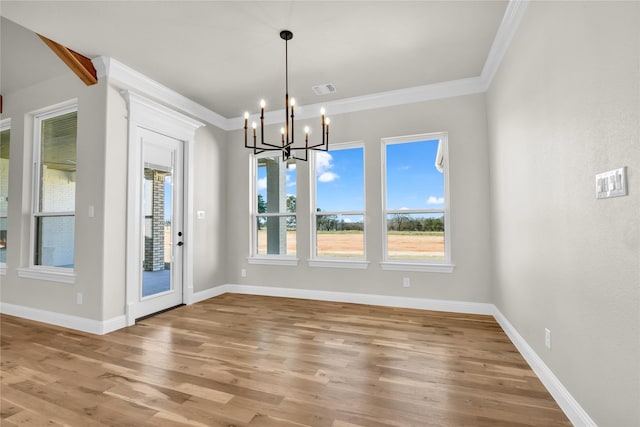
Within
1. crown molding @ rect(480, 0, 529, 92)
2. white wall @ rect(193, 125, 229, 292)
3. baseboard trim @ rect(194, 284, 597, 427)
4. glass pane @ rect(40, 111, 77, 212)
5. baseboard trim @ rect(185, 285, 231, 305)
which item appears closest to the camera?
baseboard trim @ rect(194, 284, 597, 427)

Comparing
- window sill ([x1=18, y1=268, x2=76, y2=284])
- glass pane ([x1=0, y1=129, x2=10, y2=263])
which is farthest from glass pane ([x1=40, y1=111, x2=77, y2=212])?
glass pane ([x1=0, y1=129, x2=10, y2=263])

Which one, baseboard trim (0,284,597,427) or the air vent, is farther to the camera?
the air vent

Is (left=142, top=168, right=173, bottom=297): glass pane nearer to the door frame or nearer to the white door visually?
the white door

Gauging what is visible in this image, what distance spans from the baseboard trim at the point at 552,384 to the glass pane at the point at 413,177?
71.0 inches

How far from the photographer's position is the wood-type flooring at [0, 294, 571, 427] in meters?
1.85

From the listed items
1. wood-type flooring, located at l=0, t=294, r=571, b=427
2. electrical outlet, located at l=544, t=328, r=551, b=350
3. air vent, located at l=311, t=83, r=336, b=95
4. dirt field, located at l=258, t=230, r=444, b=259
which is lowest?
wood-type flooring, located at l=0, t=294, r=571, b=427

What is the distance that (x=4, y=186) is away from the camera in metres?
4.54

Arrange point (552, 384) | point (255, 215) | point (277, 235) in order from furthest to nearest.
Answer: point (255, 215)
point (277, 235)
point (552, 384)

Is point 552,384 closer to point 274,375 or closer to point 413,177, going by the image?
point 274,375

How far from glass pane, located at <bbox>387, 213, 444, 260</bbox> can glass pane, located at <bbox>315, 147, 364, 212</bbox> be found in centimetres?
57

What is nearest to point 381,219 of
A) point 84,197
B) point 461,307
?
point 461,307

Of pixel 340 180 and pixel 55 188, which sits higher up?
pixel 340 180

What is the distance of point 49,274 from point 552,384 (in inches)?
198

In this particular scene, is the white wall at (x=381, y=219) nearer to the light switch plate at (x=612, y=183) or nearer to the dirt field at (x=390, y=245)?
the dirt field at (x=390, y=245)
